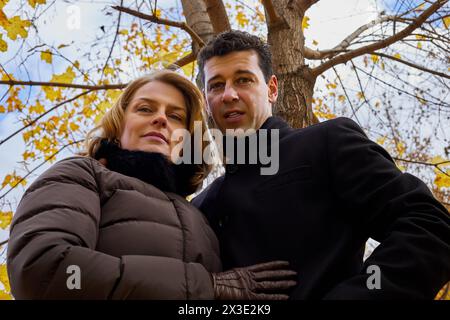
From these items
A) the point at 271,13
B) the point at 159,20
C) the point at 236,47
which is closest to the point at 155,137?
the point at 236,47

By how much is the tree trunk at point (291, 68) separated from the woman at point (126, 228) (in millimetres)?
968

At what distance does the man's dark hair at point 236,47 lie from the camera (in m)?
2.45

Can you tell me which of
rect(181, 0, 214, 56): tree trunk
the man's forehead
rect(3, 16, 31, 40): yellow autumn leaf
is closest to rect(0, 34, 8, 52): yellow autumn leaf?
rect(3, 16, 31, 40): yellow autumn leaf

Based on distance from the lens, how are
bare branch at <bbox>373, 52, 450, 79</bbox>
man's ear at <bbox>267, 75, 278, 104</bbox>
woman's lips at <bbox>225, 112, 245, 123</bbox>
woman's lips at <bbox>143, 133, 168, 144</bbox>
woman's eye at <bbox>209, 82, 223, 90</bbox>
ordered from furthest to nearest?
1. bare branch at <bbox>373, 52, 450, 79</bbox>
2. man's ear at <bbox>267, 75, 278, 104</bbox>
3. woman's eye at <bbox>209, 82, 223, 90</bbox>
4. woman's lips at <bbox>225, 112, 245, 123</bbox>
5. woman's lips at <bbox>143, 133, 168, 144</bbox>

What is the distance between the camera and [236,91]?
2.36m

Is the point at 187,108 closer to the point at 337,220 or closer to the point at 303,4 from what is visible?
the point at 337,220

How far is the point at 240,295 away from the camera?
1510 millimetres

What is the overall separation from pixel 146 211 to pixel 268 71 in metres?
1.31

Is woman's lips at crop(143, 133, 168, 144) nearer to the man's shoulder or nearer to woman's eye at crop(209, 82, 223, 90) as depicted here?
woman's eye at crop(209, 82, 223, 90)

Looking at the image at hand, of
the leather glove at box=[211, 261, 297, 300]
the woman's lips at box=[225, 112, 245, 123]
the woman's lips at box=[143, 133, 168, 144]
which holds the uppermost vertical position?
the woman's lips at box=[225, 112, 245, 123]

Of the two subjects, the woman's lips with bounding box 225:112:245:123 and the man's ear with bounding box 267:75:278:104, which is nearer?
the woman's lips with bounding box 225:112:245:123

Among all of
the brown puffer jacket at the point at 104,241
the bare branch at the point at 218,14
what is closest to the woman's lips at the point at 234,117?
the brown puffer jacket at the point at 104,241

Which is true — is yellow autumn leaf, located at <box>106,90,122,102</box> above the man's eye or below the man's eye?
above

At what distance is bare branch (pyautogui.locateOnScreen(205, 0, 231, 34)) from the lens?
130 inches
